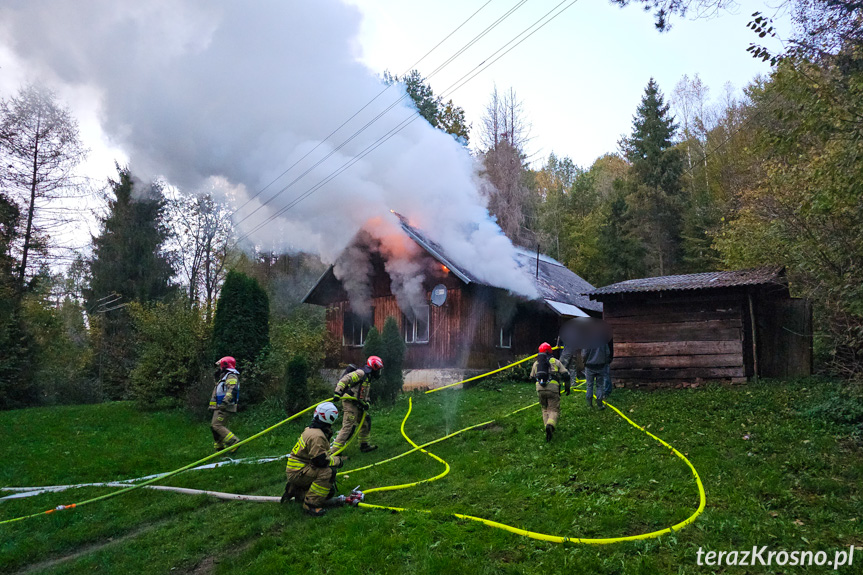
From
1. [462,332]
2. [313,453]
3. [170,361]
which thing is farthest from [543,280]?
[313,453]

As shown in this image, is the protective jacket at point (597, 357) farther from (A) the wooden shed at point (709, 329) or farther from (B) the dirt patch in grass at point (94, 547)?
(B) the dirt patch in grass at point (94, 547)

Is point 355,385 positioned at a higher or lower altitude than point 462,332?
lower

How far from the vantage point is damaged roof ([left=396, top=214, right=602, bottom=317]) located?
1873cm

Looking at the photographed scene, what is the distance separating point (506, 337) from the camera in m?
21.7

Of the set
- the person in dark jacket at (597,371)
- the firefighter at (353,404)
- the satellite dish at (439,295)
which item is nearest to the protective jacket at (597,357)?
the person in dark jacket at (597,371)

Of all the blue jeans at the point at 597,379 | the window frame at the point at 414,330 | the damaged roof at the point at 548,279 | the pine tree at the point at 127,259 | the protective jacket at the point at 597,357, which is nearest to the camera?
the blue jeans at the point at 597,379

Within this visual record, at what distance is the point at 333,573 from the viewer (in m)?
5.33

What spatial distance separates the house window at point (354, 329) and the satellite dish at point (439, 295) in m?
3.52

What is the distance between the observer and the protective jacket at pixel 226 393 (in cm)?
1164

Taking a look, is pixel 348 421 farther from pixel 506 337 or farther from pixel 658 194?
pixel 658 194

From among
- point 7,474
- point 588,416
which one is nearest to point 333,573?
point 588,416

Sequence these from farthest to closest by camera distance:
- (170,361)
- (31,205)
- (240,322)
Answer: (31,205) → (170,361) → (240,322)

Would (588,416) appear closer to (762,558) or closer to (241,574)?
(762,558)

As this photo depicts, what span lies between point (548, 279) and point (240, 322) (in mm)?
14052
